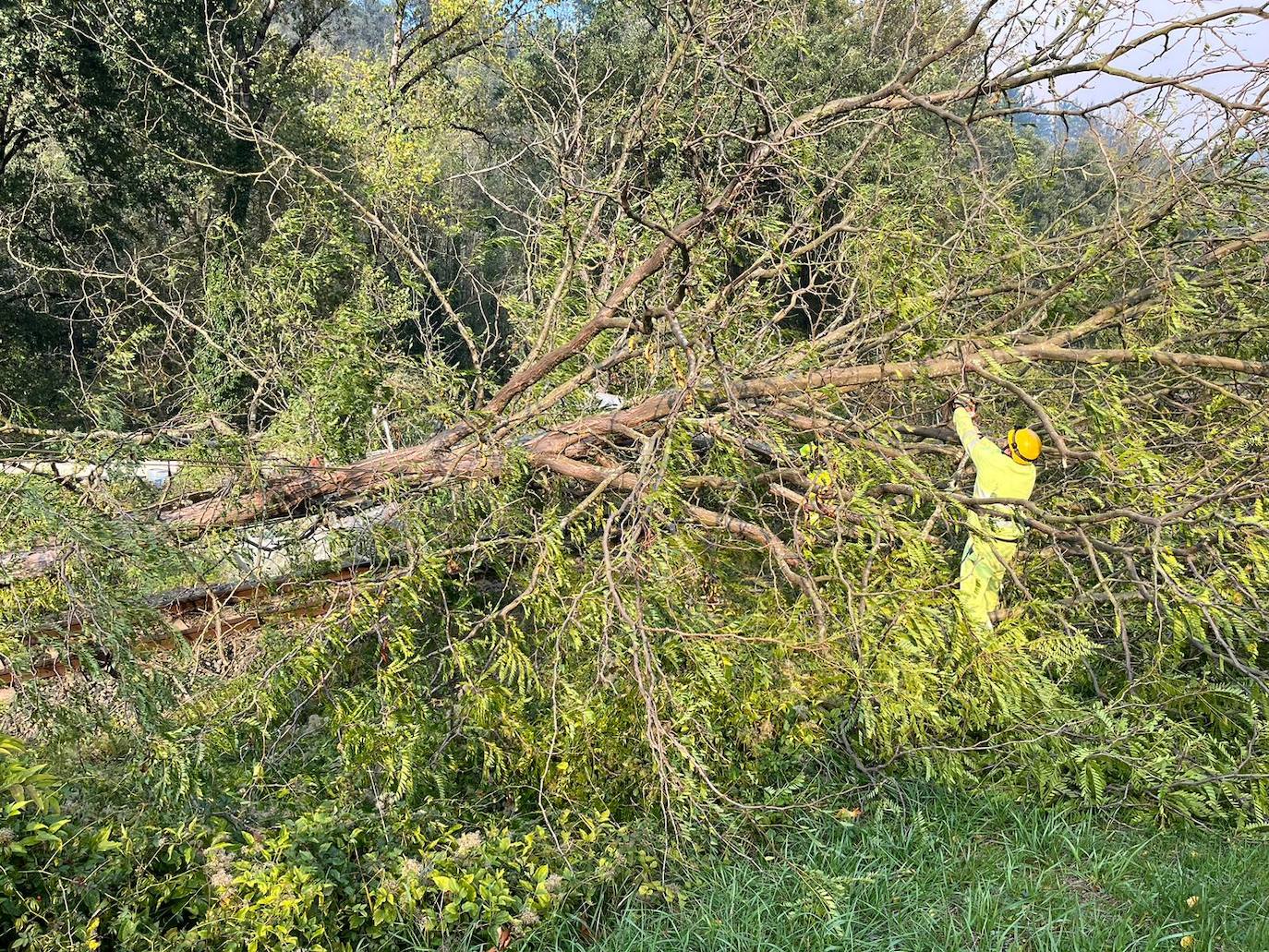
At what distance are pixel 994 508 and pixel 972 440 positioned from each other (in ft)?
1.64

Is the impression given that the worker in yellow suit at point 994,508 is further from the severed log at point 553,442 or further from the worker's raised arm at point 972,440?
the severed log at point 553,442

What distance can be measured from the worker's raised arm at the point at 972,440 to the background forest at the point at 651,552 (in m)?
0.20

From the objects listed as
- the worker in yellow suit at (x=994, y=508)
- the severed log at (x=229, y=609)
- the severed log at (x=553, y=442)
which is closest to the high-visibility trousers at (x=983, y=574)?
the worker in yellow suit at (x=994, y=508)

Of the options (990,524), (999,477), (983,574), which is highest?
(999,477)

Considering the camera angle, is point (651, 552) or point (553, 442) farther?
point (553, 442)

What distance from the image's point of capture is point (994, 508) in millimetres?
3773

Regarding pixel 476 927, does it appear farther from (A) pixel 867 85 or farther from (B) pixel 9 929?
(A) pixel 867 85

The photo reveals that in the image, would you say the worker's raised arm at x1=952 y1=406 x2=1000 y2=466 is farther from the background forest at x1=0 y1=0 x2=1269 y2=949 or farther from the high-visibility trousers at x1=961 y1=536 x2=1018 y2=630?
the high-visibility trousers at x1=961 y1=536 x2=1018 y2=630

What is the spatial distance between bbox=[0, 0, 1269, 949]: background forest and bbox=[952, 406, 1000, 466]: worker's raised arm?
0.20m

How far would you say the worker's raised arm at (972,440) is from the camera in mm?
4047

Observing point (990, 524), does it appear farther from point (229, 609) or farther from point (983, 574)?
point (229, 609)

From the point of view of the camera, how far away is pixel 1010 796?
11.6 ft

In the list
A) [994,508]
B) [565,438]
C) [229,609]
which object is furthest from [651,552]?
[229,609]

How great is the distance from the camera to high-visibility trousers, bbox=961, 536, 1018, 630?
12.4ft
